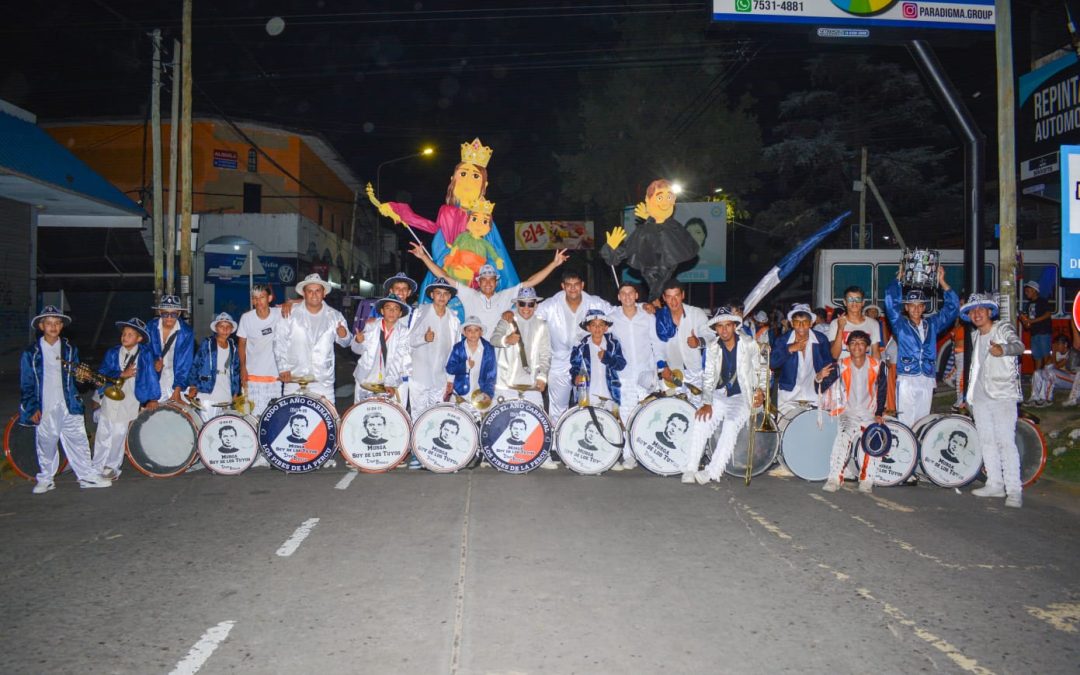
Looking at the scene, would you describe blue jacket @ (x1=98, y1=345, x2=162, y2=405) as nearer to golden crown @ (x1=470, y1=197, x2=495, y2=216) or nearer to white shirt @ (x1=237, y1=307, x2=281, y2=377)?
white shirt @ (x1=237, y1=307, x2=281, y2=377)

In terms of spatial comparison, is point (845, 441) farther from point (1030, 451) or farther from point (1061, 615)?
point (1061, 615)

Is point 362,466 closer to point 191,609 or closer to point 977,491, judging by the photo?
point 191,609

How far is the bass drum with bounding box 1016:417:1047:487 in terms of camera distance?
860 centimetres

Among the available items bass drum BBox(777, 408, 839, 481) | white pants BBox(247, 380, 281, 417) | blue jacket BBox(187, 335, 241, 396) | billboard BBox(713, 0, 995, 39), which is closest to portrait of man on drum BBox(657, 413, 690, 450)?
bass drum BBox(777, 408, 839, 481)

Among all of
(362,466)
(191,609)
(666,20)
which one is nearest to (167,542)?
(191,609)

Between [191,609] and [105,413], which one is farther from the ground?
[105,413]

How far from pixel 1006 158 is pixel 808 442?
4.88 m

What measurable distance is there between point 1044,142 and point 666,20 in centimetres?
2039

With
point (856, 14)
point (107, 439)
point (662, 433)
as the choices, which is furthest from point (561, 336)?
point (856, 14)

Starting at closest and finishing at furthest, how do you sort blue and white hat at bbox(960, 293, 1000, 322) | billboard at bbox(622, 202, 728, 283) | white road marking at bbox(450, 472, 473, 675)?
white road marking at bbox(450, 472, 473, 675), blue and white hat at bbox(960, 293, 1000, 322), billboard at bbox(622, 202, 728, 283)

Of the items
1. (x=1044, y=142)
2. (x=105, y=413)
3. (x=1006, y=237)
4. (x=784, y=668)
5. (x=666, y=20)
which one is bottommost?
(x=784, y=668)

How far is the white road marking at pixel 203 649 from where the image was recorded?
404 centimetres

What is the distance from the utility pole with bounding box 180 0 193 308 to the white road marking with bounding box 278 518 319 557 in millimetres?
9078

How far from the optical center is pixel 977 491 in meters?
8.42
